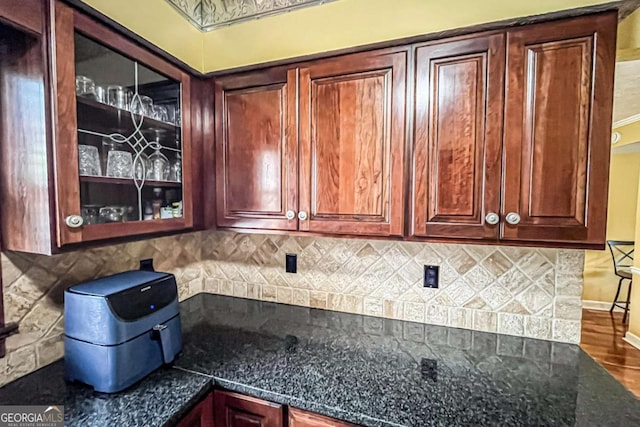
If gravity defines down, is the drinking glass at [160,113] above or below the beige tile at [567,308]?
above

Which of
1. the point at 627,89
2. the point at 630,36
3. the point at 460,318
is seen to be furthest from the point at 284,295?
the point at 627,89

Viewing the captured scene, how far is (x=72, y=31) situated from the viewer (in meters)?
0.88

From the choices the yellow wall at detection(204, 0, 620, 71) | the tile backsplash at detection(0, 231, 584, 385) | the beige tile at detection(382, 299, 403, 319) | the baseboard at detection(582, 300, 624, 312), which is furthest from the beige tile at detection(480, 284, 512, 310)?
the baseboard at detection(582, 300, 624, 312)

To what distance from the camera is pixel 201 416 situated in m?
1.00

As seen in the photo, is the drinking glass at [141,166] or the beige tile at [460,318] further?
the beige tile at [460,318]

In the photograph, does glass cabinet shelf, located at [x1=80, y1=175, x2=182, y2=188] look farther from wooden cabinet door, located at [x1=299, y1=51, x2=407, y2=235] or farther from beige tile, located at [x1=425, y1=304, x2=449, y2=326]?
beige tile, located at [x1=425, y1=304, x2=449, y2=326]

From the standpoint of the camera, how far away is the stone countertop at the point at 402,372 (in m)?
0.87

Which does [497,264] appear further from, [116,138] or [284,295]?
[116,138]

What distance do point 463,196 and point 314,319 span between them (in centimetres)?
93

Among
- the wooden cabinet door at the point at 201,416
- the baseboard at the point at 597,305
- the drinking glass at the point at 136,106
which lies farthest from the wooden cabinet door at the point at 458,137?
the baseboard at the point at 597,305

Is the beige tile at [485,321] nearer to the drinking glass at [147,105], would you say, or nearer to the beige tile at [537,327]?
the beige tile at [537,327]

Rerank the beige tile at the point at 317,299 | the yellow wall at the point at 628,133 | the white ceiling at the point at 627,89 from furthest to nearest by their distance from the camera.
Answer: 1. the yellow wall at the point at 628,133
2. the white ceiling at the point at 627,89
3. the beige tile at the point at 317,299

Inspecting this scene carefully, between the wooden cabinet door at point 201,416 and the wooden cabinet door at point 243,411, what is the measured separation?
20mm

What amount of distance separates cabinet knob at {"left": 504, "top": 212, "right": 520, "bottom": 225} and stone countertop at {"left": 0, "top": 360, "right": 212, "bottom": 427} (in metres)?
1.16
